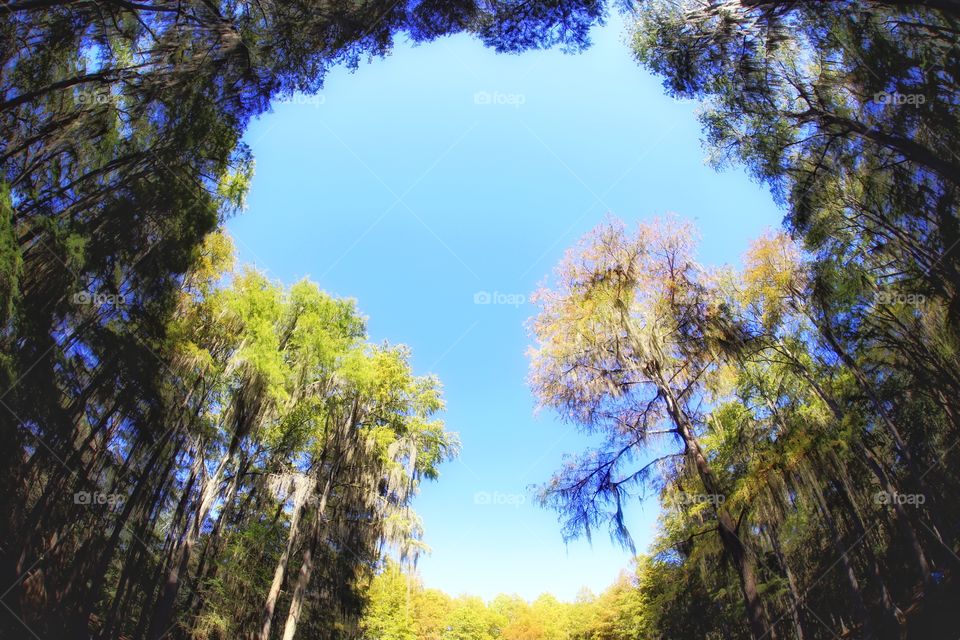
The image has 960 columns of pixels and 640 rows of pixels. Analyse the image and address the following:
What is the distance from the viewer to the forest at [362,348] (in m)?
4.34

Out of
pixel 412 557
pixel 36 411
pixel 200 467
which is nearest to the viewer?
pixel 36 411

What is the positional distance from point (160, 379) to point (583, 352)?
24.1ft

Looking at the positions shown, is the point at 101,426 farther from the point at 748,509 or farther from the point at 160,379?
the point at 748,509

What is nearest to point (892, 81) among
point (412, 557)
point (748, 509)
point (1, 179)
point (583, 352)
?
point (583, 352)

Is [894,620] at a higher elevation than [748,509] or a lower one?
lower

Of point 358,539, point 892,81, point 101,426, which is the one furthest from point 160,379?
point 892,81

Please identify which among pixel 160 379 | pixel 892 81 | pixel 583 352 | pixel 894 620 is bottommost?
pixel 894 620

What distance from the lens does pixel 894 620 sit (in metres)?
8.34

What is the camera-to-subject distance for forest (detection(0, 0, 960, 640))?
4336 millimetres

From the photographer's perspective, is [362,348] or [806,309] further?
[362,348]

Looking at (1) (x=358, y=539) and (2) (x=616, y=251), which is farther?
(1) (x=358, y=539)

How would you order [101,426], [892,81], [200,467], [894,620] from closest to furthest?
[892,81]
[101,426]
[894,620]
[200,467]

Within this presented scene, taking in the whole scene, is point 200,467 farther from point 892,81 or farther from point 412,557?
point 892,81

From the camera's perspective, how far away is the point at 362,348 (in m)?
12.2
